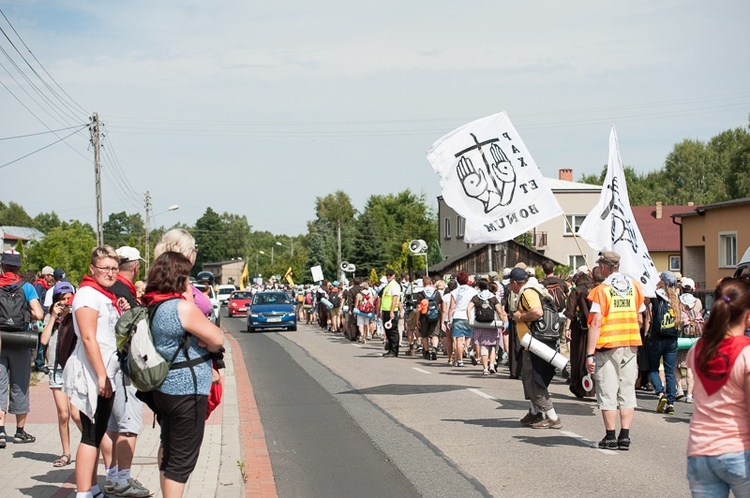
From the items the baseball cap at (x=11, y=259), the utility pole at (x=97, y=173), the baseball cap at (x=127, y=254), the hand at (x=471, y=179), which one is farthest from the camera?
the utility pole at (x=97, y=173)

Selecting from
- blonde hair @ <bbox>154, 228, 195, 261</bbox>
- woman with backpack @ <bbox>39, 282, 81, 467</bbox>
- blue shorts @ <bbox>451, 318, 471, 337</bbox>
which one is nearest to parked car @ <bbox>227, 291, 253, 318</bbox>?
blue shorts @ <bbox>451, 318, 471, 337</bbox>

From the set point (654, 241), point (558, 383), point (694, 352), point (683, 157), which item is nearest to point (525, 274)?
point (558, 383)

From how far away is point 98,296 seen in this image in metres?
6.28

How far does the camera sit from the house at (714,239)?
37.2 meters

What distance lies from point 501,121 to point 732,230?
28.3 metres

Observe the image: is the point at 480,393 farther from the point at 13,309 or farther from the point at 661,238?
the point at 661,238

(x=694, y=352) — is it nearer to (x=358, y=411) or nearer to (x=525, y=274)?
(x=525, y=274)

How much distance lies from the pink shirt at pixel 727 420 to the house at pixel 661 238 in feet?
189

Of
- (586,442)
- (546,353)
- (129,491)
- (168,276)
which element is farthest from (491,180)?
(168,276)

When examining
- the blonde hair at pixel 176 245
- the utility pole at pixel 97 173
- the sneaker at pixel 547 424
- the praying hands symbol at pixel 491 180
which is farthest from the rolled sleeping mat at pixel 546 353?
the utility pole at pixel 97 173

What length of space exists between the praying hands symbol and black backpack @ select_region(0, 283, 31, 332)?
6.30 metres

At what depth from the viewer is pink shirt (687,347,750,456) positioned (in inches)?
169

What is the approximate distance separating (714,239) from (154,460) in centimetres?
3545

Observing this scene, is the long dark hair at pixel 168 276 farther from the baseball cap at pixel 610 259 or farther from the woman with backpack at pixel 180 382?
the baseball cap at pixel 610 259
